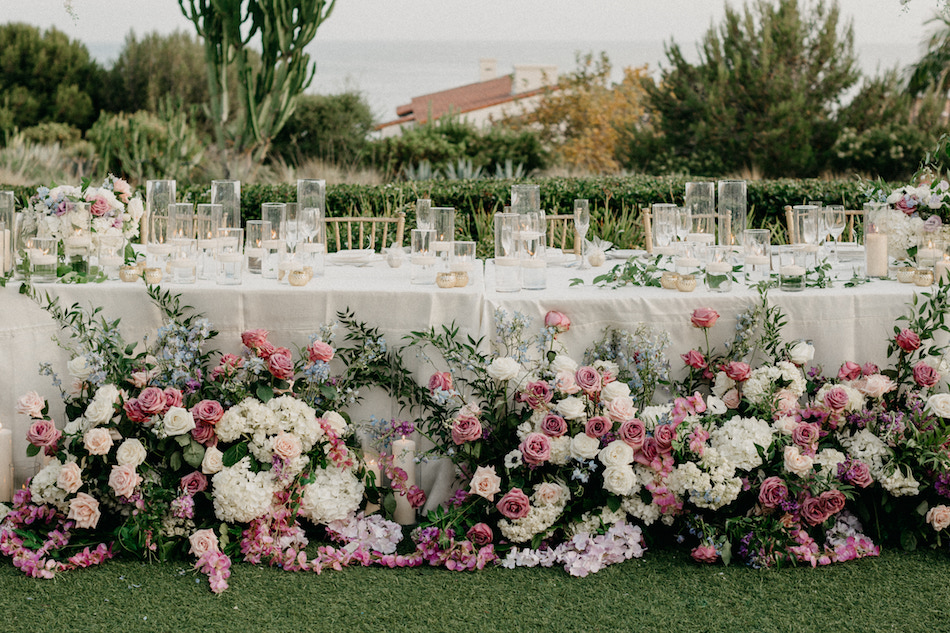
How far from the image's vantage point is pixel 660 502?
2.83 meters

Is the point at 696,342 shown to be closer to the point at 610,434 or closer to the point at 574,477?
the point at 610,434

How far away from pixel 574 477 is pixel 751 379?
27.3 inches

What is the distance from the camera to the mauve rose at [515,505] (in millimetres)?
2812

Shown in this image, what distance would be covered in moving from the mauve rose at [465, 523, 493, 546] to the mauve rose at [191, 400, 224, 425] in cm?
87

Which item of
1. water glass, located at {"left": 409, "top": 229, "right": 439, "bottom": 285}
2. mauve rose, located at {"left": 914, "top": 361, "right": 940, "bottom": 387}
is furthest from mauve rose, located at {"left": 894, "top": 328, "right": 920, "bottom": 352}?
water glass, located at {"left": 409, "top": 229, "right": 439, "bottom": 285}

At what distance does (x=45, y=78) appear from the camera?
734 inches

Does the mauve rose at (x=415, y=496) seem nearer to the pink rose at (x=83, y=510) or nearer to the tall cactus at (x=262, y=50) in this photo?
the pink rose at (x=83, y=510)

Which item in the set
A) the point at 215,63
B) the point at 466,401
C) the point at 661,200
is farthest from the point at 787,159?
the point at 466,401

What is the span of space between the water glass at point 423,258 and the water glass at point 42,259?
4.05 ft

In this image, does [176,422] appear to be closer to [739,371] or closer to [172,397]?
[172,397]

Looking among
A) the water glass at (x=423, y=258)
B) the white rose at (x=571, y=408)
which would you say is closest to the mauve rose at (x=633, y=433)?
the white rose at (x=571, y=408)

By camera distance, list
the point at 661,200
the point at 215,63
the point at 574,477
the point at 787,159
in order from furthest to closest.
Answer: the point at 787,159
the point at 215,63
the point at 661,200
the point at 574,477

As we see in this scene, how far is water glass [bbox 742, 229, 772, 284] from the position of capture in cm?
327

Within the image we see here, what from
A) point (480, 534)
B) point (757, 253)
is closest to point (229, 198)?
point (480, 534)
